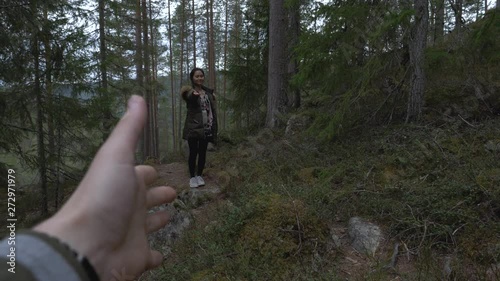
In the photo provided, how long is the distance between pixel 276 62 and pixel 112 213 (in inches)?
343

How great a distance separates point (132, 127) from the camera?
117 cm

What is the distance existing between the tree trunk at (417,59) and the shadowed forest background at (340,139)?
2cm

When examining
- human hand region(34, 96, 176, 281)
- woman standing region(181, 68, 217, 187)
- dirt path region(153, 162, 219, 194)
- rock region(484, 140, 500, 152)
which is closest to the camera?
human hand region(34, 96, 176, 281)

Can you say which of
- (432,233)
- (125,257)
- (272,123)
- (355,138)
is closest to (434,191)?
(432,233)

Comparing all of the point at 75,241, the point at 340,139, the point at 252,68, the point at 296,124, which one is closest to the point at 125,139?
the point at 75,241

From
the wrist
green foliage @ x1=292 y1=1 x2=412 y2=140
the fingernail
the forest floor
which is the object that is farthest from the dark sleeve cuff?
green foliage @ x1=292 y1=1 x2=412 y2=140

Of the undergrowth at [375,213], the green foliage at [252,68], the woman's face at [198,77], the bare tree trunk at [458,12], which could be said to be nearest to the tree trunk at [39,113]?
the woman's face at [198,77]

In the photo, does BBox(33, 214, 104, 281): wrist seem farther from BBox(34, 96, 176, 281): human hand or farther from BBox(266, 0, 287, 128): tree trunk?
BBox(266, 0, 287, 128): tree trunk

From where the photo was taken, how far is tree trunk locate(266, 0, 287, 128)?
9000mm

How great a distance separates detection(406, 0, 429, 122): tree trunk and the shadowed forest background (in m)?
0.02

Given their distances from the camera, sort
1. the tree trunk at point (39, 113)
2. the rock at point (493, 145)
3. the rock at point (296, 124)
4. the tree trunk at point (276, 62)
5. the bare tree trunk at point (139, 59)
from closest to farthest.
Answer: the rock at point (493, 145) < the tree trunk at point (39, 113) < the rock at point (296, 124) < the tree trunk at point (276, 62) < the bare tree trunk at point (139, 59)

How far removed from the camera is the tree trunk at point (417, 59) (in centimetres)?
521

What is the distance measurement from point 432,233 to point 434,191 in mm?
712

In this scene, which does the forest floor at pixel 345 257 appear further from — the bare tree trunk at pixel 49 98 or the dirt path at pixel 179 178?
the bare tree trunk at pixel 49 98
